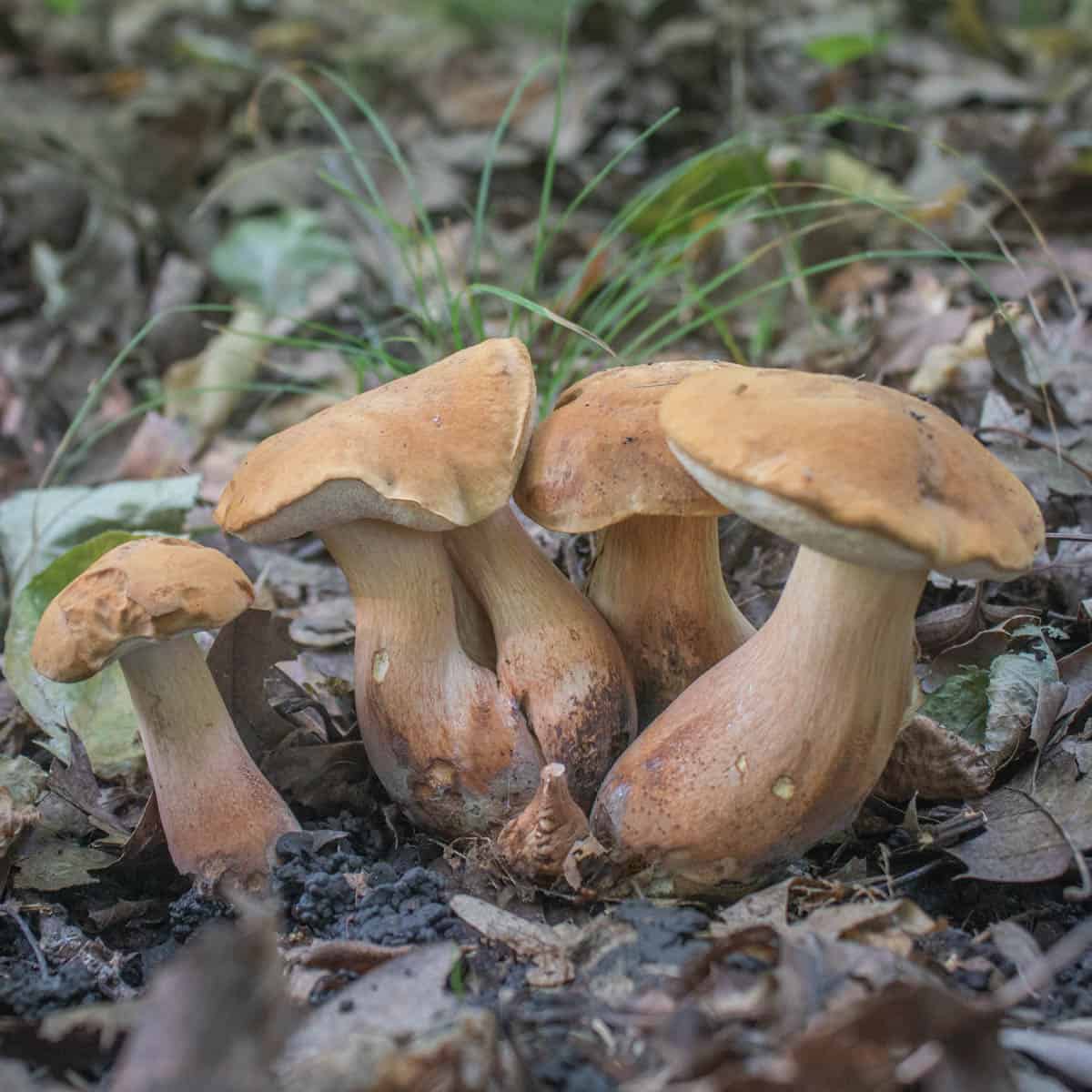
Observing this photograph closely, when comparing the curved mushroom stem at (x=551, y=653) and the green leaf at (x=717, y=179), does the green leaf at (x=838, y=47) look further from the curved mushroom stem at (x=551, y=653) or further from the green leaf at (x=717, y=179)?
the curved mushroom stem at (x=551, y=653)

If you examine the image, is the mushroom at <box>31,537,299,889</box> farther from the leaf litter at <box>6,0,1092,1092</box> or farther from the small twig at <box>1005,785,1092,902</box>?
the small twig at <box>1005,785,1092,902</box>

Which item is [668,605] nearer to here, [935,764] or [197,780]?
[935,764]

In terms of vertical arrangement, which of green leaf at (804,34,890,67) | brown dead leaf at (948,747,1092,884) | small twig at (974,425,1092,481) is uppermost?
green leaf at (804,34,890,67)

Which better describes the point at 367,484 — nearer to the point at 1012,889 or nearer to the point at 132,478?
the point at 1012,889

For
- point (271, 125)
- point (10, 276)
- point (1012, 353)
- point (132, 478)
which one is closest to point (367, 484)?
point (1012, 353)

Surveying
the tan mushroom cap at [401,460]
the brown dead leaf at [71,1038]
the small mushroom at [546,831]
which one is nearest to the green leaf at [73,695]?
the tan mushroom cap at [401,460]

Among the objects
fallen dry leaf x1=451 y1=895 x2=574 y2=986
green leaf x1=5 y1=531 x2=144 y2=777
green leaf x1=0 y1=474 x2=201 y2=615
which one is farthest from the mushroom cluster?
green leaf x1=0 y1=474 x2=201 y2=615
